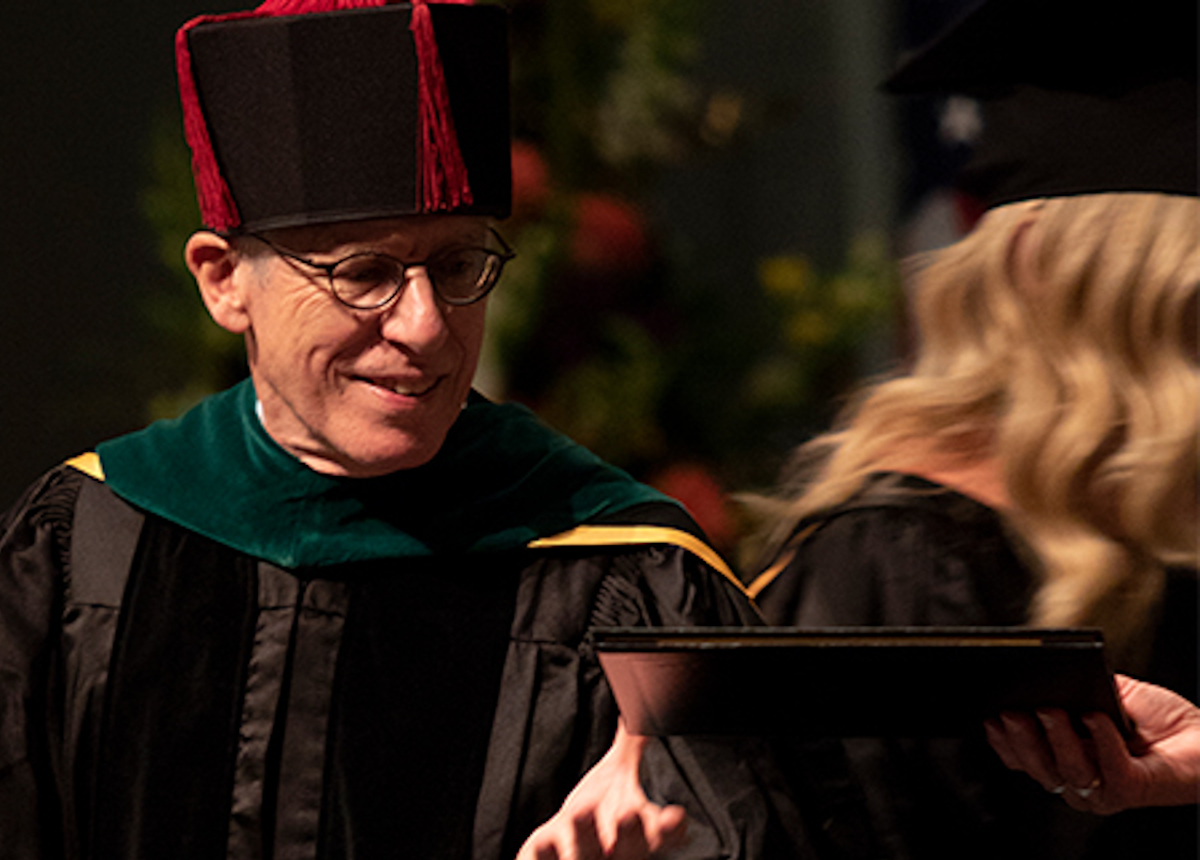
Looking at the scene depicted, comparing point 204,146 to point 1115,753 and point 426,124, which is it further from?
point 1115,753

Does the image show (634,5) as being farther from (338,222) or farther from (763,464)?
(338,222)

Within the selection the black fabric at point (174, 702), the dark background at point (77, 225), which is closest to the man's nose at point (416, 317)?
the black fabric at point (174, 702)

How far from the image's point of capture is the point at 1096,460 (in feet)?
7.00

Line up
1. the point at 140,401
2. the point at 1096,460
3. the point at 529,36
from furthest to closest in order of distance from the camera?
the point at 529,36, the point at 140,401, the point at 1096,460

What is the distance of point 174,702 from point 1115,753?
1031mm

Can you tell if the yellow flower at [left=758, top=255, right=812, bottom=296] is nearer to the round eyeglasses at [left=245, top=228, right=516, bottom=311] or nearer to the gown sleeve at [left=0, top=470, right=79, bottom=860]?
the round eyeglasses at [left=245, top=228, right=516, bottom=311]

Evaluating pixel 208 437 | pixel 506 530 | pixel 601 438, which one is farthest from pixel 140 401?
pixel 506 530

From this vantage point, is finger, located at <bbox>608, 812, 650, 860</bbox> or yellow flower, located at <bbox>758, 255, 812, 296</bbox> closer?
finger, located at <bbox>608, 812, 650, 860</bbox>

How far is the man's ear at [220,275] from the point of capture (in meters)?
1.80

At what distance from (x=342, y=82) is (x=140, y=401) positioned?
5.11ft

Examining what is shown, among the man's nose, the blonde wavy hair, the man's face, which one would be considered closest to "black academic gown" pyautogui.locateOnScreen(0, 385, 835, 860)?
the man's face

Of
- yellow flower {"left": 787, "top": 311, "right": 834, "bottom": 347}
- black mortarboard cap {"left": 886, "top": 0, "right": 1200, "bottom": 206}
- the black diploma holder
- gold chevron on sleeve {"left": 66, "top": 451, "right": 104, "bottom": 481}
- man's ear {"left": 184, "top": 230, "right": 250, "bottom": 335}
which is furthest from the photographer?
yellow flower {"left": 787, "top": 311, "right": 834, "bottom": 347}

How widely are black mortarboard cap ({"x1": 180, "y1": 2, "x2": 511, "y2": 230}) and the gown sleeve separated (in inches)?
17.9

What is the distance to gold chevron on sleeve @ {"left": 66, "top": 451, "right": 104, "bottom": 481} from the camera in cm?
191
